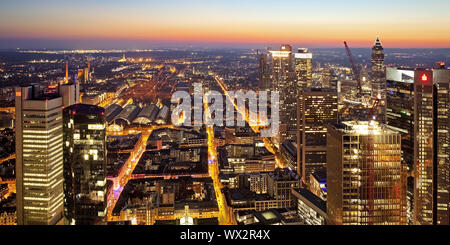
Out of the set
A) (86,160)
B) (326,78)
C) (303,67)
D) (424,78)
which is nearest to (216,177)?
(86,160)

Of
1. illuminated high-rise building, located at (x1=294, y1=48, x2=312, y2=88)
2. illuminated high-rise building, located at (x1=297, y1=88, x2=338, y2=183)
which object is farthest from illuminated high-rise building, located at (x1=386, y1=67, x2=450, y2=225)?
illuminated high-rise building, located at (x1=294, y1=48, x2=312, y2=88)

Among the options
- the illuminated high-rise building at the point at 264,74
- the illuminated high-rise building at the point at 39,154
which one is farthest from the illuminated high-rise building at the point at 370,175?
the illuminated high-rise building at the point at 264,74

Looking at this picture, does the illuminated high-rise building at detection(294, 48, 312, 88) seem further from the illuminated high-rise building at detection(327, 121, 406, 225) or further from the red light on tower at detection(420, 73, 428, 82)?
the illuminated high-rise building at detection(327, 121, 406, 225)

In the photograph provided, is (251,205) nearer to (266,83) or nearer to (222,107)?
(222,107)

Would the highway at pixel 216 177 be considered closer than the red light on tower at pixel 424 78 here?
No

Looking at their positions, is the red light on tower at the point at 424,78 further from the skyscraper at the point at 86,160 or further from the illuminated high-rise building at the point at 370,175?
the skyscraper at the point at 86,160

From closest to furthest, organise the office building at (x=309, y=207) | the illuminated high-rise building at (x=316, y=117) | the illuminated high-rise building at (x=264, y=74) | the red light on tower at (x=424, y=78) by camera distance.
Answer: the office building at (x=309, y=207)
the red light on tower at (x=424, y=78)
the illuminated high-rise building at (x=316, y=117)
the illuminated high-rise building at (x=264, y=74)
